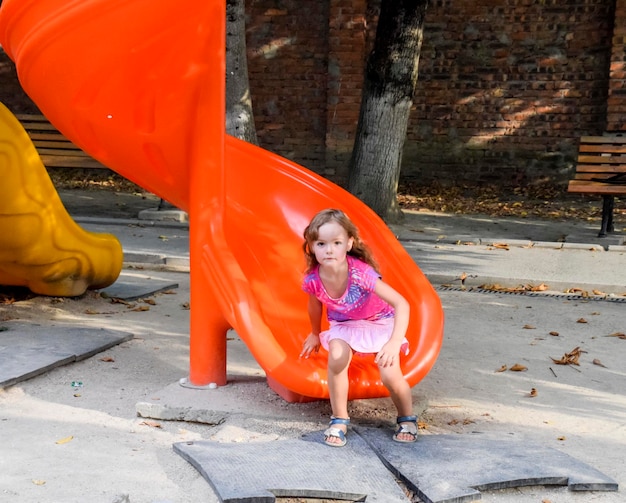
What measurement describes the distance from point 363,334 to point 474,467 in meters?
0.75

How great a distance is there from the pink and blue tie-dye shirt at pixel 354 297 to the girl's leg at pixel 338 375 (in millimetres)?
169

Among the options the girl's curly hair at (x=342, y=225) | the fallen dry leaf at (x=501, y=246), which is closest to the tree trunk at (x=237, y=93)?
the fallen dry leaf at (x=501, y=246)

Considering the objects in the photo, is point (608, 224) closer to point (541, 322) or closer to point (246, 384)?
point (541, 322)

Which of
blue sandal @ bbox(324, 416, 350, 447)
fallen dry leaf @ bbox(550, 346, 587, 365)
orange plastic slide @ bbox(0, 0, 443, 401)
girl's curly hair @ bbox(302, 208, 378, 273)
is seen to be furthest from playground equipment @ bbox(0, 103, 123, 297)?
fallen dry leaf @ bbox(550, 346, 587, 365)

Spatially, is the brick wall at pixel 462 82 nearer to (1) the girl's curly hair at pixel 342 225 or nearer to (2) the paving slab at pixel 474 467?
(1) the girl's curly hair at pixel 342 225

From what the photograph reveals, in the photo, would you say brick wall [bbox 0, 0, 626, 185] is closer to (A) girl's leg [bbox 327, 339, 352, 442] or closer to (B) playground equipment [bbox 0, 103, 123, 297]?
(B) playground equipment [bbox 0, 103, 123, 297]

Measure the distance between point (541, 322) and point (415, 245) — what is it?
292cm

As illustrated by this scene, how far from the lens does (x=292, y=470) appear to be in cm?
321

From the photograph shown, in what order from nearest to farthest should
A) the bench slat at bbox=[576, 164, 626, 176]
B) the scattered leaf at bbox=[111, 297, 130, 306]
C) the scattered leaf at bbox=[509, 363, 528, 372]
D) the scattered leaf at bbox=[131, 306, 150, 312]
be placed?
the scattered leaf at bbox=[509, 363, 528, 372], the scattered leaf at bbox=[131, 306, 150, 312], the scattered leaf at bbox=[111, 297, 130, 306], the bench slat at bbox=[576, 164, 626, 176]

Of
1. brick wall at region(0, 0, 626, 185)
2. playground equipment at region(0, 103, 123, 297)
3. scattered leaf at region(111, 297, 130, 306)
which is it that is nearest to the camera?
playground equipment at region(0, 103, 123, 297)

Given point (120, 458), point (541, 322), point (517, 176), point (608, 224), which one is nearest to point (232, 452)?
point (120, 458)

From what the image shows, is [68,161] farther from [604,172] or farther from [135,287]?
[604,172]

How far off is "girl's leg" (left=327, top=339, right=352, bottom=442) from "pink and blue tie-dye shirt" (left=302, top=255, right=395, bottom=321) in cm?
17

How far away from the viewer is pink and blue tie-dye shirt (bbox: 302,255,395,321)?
3691 millimetres
